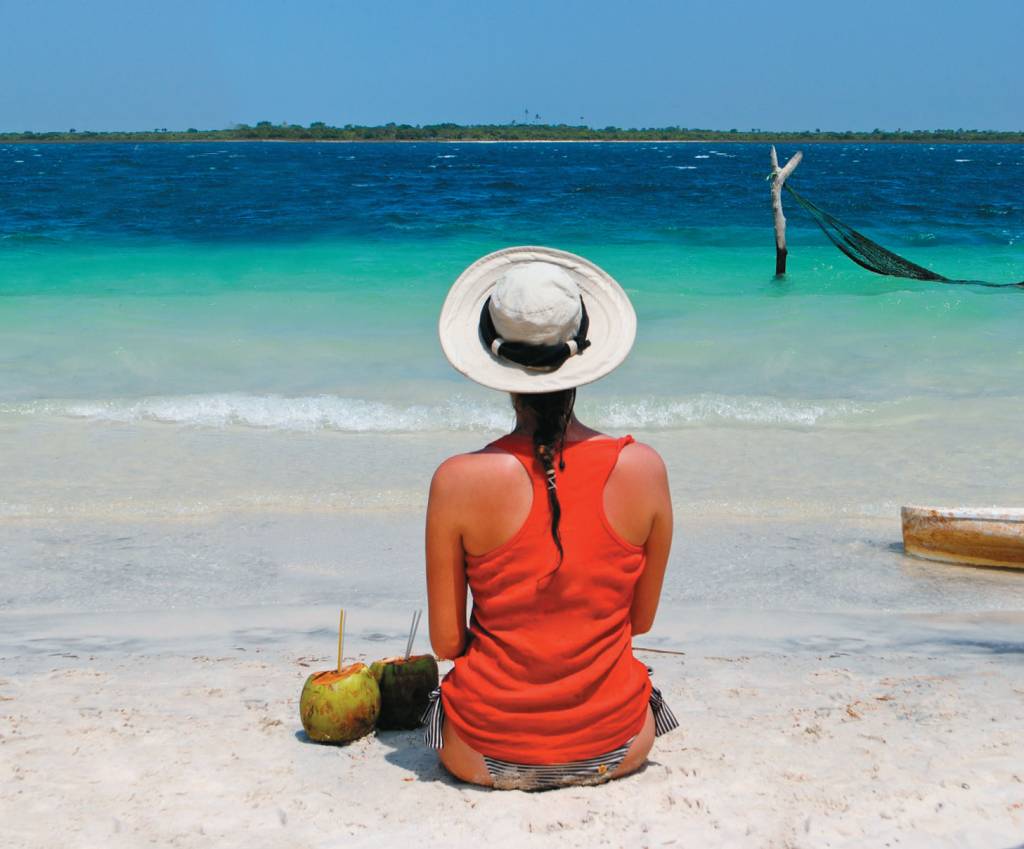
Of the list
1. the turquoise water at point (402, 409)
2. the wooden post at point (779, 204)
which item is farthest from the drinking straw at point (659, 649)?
the wooden post at point (779, 204)

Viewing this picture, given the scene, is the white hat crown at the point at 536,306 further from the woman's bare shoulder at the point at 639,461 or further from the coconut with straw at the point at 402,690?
the coconut with straw at the point at 402,690

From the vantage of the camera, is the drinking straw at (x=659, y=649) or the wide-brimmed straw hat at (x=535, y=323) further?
the drinking straw at (x=659, y=649)

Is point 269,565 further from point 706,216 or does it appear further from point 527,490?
point 706,216

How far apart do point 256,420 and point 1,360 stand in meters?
3.67

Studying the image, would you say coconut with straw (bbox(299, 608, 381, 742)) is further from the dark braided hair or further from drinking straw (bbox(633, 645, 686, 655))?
drinking straw (bbox(633, 645, 686, 655))

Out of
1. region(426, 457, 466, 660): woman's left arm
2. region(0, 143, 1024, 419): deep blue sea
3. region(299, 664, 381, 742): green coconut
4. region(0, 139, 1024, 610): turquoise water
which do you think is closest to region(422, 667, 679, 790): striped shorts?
region(426, 457, 466, 660): woman's left arm

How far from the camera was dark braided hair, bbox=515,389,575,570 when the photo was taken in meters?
2.33

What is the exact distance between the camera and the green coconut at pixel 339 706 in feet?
9.43

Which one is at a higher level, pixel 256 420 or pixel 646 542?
pixel 646 542

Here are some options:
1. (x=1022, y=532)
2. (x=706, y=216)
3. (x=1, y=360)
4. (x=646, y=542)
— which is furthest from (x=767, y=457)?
(x=706, y=216)

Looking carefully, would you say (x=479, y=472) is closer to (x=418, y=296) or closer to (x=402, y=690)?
(x=402, y=690)

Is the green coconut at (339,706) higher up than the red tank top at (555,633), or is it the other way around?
the red tank top at (555,633)

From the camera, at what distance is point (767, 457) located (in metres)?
6.67

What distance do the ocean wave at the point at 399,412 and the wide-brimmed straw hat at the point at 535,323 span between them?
4.97 m
